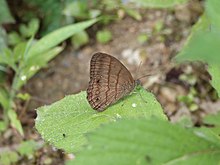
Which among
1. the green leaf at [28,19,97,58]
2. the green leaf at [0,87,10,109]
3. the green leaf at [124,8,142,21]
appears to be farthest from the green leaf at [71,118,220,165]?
the green leaf at [124,8,142,21]

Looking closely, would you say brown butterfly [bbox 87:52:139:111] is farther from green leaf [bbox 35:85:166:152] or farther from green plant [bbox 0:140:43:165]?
green plant [bbox 0:140:43:165]

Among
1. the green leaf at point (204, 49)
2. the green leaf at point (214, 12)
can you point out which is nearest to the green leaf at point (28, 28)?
the green leaf at point (214, 12)

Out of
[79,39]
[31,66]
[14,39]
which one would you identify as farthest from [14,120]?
[79,39]

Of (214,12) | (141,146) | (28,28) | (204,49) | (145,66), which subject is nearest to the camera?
(204,49)

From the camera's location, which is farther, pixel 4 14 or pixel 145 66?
pixel 145 66

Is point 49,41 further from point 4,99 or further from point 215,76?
point 215,76

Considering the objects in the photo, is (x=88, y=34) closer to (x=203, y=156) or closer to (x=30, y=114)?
(x=30, y=114)
